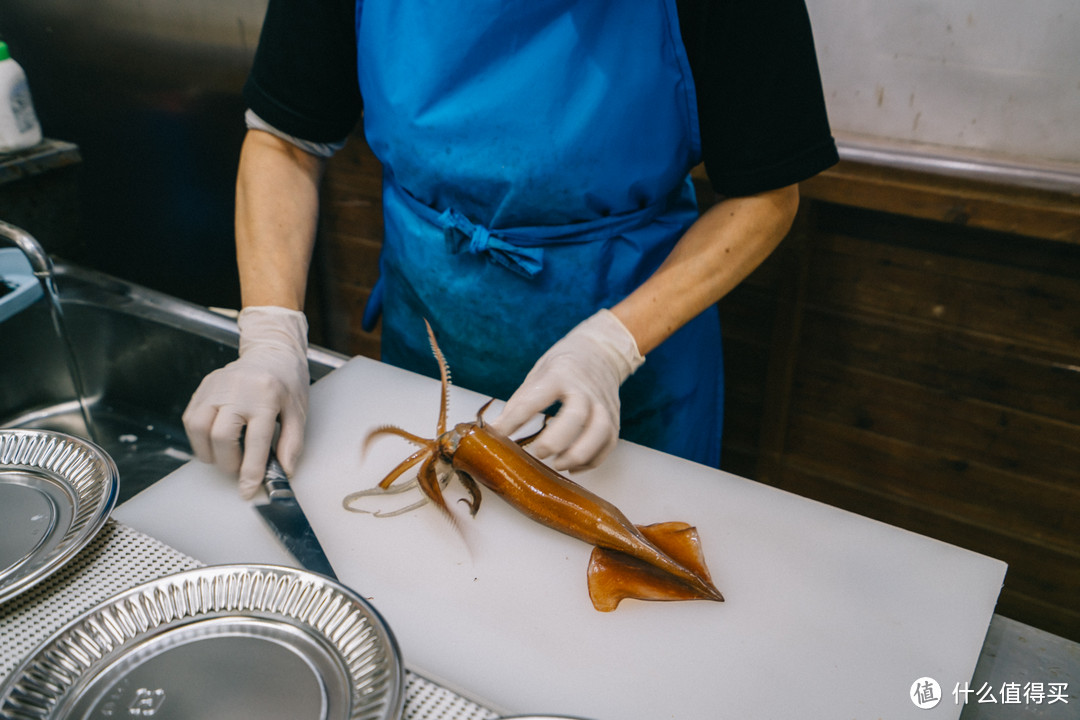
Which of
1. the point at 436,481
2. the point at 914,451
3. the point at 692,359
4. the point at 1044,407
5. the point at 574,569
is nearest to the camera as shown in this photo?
the point at 574,569

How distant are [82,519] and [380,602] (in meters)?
0.44

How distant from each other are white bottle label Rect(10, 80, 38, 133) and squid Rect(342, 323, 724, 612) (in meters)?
1.71

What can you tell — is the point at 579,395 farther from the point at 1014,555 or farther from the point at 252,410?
the point at 1014,555

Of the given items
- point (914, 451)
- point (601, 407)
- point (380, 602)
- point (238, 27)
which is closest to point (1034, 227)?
point (914, 451)

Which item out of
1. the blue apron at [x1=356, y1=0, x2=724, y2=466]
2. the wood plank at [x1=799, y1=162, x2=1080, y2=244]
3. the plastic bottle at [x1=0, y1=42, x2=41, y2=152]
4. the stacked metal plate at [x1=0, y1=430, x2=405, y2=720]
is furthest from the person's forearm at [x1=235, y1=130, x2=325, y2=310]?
the wood plank at [x1=799, y1=162, x2=1080, y2=244]

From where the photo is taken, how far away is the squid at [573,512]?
1079mm

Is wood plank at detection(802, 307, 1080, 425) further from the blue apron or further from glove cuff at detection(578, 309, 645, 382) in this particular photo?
glove cuff at detection(578, 309, 645, 382)

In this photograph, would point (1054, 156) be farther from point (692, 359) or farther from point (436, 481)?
point (436, 481)

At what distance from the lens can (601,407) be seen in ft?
4.29

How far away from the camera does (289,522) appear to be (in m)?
1.18

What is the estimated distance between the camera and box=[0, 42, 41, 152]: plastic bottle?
207 centimetres

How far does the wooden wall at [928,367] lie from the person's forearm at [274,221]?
1.56 metres
